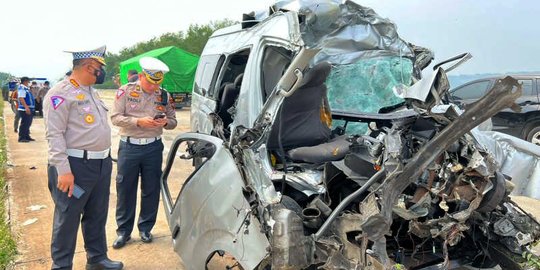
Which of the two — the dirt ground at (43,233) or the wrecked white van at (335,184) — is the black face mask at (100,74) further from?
the dirt ground at (43,233)

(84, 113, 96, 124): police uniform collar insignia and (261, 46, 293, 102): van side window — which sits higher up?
(261, 46, 293, 102): van side window

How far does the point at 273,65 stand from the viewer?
3902 mm

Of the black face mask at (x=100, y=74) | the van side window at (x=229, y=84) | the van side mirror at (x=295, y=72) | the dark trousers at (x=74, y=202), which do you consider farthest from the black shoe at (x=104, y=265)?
the van side mirror at (x=295, y=72)

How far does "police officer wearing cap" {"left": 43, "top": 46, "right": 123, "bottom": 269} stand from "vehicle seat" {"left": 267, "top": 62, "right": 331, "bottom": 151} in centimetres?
140

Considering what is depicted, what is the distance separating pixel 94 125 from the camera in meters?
3.35

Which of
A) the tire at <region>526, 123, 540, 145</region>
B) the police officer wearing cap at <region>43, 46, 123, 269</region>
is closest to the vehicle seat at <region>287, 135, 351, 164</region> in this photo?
the police officer wearing cap at <region>43, 46, 123, 269</region>

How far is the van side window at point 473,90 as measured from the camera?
31.3 ft

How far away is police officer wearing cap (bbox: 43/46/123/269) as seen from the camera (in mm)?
3129

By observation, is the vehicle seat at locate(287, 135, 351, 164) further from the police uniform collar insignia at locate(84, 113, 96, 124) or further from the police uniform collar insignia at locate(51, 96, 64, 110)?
the police uniform collar insignia at locate(51, 96, 64, 110)

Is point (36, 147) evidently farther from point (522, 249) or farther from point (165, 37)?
point (165, 37)

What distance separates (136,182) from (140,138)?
44 cm

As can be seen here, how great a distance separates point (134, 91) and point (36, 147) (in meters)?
7.33

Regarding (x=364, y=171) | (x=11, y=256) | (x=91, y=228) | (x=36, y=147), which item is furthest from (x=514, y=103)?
(x=36, y=147)

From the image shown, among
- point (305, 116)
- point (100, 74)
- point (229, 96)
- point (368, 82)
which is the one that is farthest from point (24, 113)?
point (305, 116)
